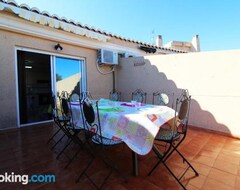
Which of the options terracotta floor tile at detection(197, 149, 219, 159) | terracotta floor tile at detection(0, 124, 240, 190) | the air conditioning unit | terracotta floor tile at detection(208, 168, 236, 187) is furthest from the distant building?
terracotta floor tile at detection(208, 168, 236, 187)

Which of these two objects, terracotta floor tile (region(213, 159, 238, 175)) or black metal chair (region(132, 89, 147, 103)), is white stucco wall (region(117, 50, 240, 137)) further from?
terracotta floor tile (region(213, 159, 238, 175))

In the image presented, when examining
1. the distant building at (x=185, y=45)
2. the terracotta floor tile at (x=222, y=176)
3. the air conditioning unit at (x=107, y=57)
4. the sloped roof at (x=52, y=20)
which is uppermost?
the distant building at (x=185, y=45)

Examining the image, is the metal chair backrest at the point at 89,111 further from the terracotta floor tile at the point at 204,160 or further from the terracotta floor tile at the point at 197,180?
the terracotta floor tile at the point at 204,160

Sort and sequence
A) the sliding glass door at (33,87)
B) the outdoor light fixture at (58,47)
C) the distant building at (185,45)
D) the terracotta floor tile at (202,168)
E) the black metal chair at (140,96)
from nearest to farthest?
the terracotta floor tile at (202,168) < the black metal chair at (140,96) < the sliding glass door at (33,87) < the outdoor light fixture at (58,47) < the distant building at (185,45)

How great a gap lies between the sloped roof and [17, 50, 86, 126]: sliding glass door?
2.84ft

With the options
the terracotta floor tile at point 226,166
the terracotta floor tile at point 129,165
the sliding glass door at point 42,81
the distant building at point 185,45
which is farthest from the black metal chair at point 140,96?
the distant building at point 185,45

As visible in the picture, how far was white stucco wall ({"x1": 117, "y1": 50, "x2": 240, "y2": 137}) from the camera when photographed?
10.9ft

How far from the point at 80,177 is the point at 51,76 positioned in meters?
3.32

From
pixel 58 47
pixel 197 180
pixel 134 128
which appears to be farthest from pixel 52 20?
pixel 197 180

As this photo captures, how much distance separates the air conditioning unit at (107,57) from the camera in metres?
5.20

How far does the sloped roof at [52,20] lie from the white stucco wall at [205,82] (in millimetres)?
1816

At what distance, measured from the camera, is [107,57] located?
5.32 meters

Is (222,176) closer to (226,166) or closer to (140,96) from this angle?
(226,166)

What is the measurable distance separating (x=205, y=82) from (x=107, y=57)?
3.21 metres
